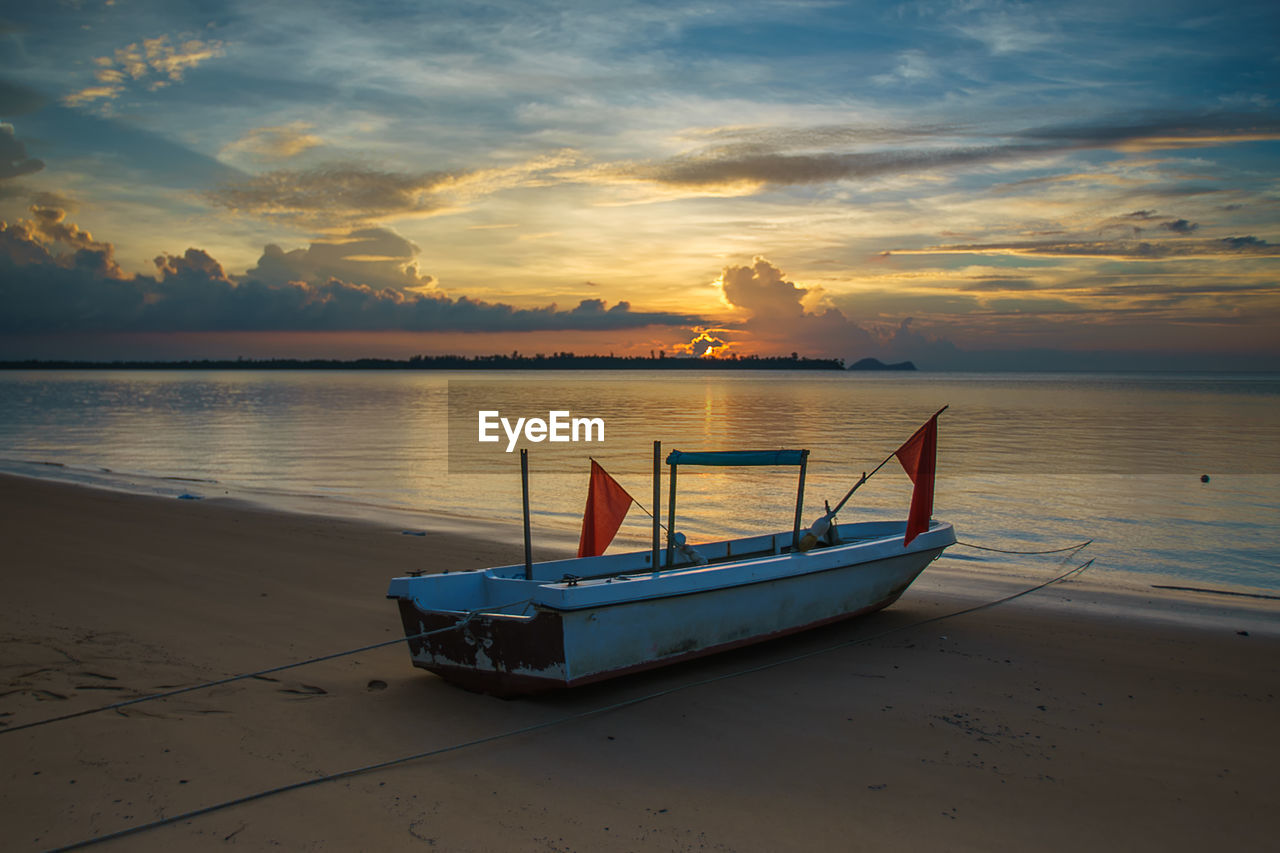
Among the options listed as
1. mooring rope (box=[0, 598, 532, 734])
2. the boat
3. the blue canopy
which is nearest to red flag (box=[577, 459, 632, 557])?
the boat

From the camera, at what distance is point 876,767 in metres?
5.75

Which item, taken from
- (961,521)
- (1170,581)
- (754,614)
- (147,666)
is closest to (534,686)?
(754,614)

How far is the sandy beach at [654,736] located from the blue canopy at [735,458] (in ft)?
6.37

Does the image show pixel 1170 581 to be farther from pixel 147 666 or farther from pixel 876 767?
pixel 147 666

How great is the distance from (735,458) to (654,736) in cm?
301

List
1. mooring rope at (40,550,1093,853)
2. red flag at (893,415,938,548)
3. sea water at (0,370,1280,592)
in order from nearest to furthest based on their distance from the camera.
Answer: mooring rope at (40,550,1093,853) → red flag at (893,415,938,548) → sea water at (0,370,1280,592)

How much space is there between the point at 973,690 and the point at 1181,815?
2.08m

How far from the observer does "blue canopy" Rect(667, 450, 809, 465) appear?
8.16 meters

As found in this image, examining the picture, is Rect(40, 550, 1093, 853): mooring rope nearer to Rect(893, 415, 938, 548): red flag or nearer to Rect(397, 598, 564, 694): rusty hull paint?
Rect(397, 598, 564, 694): rusty hull paint

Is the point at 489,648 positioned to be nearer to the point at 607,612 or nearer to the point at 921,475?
the point at 607,612

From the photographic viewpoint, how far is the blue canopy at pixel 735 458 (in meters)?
8.16

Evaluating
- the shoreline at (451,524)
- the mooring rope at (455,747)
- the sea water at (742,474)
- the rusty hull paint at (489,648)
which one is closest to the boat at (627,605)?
the rusty hull paint at (489,648)

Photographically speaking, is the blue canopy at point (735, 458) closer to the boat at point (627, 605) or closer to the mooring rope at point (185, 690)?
the boat at point (627, 605)

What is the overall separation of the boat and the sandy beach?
317mm
